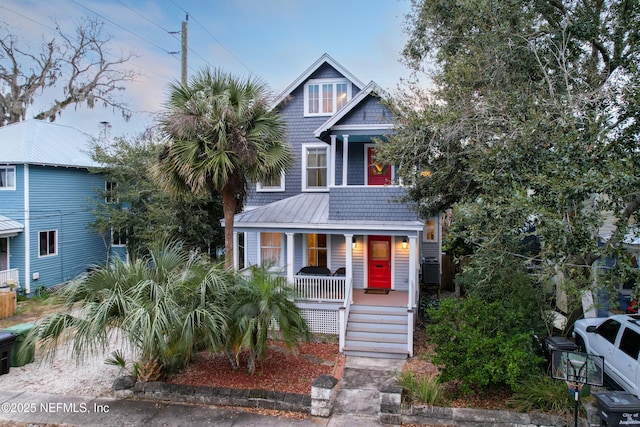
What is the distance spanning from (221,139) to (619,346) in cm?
1036

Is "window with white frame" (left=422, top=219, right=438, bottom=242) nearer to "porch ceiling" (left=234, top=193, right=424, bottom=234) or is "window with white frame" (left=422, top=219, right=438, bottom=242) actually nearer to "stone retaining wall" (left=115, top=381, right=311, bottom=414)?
"porch ceiling" (left=234, top=193, right=424, bottom=234)

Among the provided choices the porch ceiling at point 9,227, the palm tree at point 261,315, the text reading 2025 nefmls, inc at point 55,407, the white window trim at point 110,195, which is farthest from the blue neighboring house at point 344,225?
the porch ceiling at point 9,227

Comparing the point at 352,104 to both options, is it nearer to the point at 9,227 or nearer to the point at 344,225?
the point at 344,225

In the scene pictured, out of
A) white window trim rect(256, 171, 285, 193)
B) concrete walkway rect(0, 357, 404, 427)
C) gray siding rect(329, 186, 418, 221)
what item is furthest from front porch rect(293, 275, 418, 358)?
white window trim rect(256, 171, 285, 193)

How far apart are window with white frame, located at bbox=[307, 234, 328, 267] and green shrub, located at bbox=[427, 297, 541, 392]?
296 inches

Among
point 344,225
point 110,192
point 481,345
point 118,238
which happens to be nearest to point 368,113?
point 344,225

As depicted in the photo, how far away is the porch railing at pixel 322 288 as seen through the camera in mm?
12969

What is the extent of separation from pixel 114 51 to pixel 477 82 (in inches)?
1111

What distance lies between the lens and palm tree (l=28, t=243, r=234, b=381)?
751cm

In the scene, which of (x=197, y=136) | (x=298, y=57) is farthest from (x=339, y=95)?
(x=298, y=57)

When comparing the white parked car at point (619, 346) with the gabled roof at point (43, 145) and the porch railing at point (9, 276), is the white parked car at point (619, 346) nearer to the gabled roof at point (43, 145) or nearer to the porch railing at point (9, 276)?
the porch railing at point (9, 276)

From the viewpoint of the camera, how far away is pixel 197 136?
11.7m

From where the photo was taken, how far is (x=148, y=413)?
25.6 feet

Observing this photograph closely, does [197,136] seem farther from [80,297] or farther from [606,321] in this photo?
[606,321]
